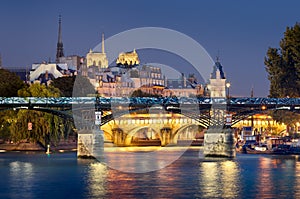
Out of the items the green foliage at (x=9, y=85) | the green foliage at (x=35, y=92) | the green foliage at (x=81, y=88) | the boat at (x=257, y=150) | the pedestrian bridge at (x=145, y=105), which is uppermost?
the green foliage at (x=81, y=88)

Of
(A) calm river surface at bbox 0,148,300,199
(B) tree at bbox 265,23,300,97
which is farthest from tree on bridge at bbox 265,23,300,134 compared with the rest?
(A) calm river surface at bbox 0,148,300,199

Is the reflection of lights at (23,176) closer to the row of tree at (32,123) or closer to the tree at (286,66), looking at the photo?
the row of tree at (32,123)

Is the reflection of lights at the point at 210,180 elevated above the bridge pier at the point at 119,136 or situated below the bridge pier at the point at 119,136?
below

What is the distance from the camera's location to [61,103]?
4023 inches

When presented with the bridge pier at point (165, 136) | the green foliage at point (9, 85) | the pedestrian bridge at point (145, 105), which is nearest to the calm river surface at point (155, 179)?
the pedestrian bridge at point (145, 105)

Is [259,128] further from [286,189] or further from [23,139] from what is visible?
[286,189]

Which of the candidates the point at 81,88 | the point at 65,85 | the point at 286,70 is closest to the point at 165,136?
the point at 81,88

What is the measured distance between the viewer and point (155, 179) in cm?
7706

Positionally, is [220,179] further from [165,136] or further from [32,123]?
[165,136]

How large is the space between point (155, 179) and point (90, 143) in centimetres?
2318

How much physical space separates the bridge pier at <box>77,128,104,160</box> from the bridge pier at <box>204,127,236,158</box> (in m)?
11.2

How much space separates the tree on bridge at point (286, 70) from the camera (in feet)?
384

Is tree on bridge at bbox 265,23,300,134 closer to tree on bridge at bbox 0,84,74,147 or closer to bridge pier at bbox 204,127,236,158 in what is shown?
bridge pier at bbox 204,127,236,158

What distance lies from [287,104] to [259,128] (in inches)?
2452
